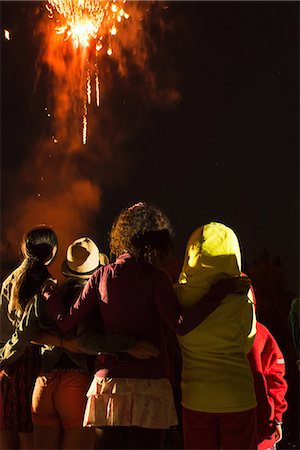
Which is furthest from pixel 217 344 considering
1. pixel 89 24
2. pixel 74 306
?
pixel 89 24

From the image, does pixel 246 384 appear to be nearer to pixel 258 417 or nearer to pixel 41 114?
pixel 258 417

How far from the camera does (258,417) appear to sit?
2.24m

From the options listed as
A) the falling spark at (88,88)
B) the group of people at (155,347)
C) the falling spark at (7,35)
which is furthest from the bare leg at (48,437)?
the falling spark at (7,35)

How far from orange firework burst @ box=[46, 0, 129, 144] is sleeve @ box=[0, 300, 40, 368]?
10.9ft

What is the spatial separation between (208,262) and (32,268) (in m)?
0.73

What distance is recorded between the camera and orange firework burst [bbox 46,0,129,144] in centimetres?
502

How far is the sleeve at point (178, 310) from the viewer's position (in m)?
2.03

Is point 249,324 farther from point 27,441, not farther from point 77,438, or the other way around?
point 27,441

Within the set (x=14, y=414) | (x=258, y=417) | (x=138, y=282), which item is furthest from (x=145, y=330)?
(x=14, y=414)

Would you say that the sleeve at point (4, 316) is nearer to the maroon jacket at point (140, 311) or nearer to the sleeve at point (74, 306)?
the sleeve at point (74, 306)

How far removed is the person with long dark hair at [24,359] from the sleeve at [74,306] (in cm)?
20

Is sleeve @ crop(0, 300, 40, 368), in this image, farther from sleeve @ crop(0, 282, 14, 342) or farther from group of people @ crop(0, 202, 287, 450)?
sleeve @ crop(0, 282, 14, 342)

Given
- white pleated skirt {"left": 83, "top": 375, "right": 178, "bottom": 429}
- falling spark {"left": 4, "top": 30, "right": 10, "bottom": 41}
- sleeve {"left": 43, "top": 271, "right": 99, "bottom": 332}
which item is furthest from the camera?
falling spark {"left": 4, "top": 30, "right": 10, "bottom": 41}

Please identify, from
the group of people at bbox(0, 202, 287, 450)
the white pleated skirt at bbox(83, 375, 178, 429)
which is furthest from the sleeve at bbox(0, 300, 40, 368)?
the white pleated skirt at bbox(83, 375, 178, 429)
